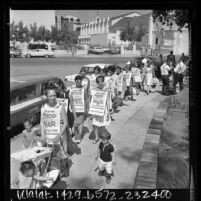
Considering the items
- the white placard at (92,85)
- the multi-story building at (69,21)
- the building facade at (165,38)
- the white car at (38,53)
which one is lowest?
the white placard at (92,85)

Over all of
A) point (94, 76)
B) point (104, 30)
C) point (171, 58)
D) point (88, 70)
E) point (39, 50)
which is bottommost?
point (94, 76)

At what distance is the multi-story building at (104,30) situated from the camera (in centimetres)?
586

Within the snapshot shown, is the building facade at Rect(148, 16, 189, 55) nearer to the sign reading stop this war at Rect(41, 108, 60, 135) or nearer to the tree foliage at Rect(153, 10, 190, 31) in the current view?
the tree foliage at Rect(153, 10, 190, 31)

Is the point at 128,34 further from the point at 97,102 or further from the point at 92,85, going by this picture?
the point at 92,85

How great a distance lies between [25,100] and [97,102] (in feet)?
4.61

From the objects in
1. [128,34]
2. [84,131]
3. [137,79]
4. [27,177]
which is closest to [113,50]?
[128,34]

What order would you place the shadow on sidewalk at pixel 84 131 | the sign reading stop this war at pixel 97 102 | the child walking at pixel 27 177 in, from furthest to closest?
the shadow on sidewalk at pixel 84 131 < the sign reading stop this war at pixel 97 102 < the child walking at pixel 27 177

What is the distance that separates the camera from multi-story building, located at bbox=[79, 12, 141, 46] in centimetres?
586

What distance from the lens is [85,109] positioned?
7.36 m

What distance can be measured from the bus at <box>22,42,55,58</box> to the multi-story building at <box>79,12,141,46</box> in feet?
1.94

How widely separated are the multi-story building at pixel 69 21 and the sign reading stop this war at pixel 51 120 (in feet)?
4.88

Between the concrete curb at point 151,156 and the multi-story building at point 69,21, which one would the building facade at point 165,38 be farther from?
the concrete curb at point 151,156

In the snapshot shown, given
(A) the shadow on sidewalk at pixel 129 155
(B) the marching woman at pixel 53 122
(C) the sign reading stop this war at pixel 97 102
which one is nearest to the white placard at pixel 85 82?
(C) the sign reading stop this war at pixel 97 102

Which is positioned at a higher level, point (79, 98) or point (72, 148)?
point (79, 98)
